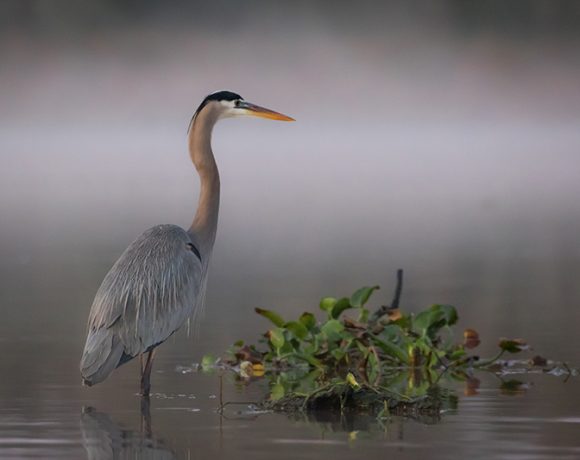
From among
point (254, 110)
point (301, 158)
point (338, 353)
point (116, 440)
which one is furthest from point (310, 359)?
point (301, 158)

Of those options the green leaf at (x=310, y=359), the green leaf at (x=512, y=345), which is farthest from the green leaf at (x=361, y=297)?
the green leaf at (x=512, y=345)

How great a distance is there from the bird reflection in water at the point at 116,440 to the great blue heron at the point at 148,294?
49 centimetres

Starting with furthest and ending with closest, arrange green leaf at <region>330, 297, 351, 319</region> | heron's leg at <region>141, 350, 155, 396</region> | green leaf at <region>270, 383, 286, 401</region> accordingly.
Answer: green leaf at <region>330, 297, 351, 319</region>
heron's leg at <region>141, 350, 155, 396</region>
green leaf at <region>270, 383, 286, 401</region>

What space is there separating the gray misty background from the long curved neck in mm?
716

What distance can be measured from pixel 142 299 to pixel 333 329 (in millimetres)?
1003

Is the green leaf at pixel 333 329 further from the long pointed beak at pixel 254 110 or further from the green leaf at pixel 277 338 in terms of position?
the long pointed beak at pixel 254 110

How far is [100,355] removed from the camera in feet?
29.1

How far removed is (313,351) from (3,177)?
25382 millimetres

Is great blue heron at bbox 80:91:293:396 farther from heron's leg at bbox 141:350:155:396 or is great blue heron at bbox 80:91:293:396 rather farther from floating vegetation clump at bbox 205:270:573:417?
floating vegetation clump at bbox 205:270:573:417

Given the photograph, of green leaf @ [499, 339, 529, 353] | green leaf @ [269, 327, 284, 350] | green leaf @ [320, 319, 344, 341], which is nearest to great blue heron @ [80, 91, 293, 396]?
green leaf @ [269, 327, 284, 350]

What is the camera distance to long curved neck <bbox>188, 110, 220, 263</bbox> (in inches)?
396

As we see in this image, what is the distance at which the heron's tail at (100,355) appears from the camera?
8773mm

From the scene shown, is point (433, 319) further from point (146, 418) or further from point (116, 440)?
point (116, 440)

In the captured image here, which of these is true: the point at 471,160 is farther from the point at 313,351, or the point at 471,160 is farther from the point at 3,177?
the point at 313,351
